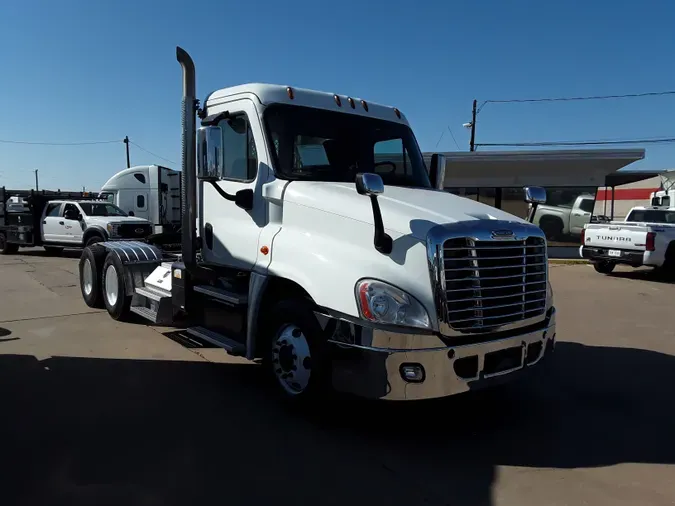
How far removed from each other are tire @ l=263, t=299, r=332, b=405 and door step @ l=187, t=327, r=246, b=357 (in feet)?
0.83

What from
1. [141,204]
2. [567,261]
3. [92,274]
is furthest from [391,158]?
[141,204]

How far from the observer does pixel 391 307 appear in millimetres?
3820

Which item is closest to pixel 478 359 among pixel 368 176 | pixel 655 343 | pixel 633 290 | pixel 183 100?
pixel 368 176

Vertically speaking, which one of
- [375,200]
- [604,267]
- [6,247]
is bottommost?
[6,247]

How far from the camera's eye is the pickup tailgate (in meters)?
13.8

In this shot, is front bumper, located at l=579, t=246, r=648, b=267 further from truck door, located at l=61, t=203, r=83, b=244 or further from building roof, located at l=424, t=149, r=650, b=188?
truck door, located at l=61, t=203, r=83, b=244

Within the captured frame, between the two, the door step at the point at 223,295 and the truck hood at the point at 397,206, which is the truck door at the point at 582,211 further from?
the door step at the point at 223,295

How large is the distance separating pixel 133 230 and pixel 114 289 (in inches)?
372

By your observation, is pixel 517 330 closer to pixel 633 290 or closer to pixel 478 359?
pixel 478 359

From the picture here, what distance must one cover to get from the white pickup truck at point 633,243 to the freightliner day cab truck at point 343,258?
10007mm

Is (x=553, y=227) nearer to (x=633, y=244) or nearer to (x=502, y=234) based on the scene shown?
(x=633, y=244)

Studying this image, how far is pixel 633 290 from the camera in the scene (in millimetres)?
12539

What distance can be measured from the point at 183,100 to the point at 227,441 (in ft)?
11.1

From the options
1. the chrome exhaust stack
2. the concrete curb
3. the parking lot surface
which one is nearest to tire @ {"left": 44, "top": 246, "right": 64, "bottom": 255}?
the parking lot surface
